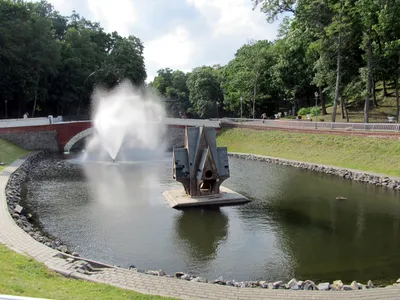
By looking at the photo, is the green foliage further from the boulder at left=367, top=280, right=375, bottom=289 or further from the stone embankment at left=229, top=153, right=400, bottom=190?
the boulder at left=367, top=280, right=375, bottom=289

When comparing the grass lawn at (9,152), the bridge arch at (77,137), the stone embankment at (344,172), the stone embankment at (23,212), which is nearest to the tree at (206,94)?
the bridge arch at (77,137)

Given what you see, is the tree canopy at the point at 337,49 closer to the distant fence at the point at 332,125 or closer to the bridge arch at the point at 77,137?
the distant fence at the point at 332,125

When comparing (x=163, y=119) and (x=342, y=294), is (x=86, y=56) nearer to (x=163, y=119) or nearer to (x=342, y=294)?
(x=163, y=119)

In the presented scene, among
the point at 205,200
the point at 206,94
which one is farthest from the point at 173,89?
the point at 205,200

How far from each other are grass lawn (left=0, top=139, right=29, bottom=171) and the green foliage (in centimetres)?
1573

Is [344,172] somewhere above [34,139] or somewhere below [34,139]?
below

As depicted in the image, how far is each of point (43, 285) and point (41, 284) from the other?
0.09 metres

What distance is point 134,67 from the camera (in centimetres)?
7644

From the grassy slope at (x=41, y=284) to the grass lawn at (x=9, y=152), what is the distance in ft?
76.0

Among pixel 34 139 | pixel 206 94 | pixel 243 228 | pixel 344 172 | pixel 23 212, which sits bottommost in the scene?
pixel 243 228

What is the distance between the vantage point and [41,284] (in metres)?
9.14

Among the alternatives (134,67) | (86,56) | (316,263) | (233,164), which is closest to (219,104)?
(134,67)

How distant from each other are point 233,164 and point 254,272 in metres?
24.7

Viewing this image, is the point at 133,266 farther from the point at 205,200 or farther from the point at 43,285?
the point at 205,200
